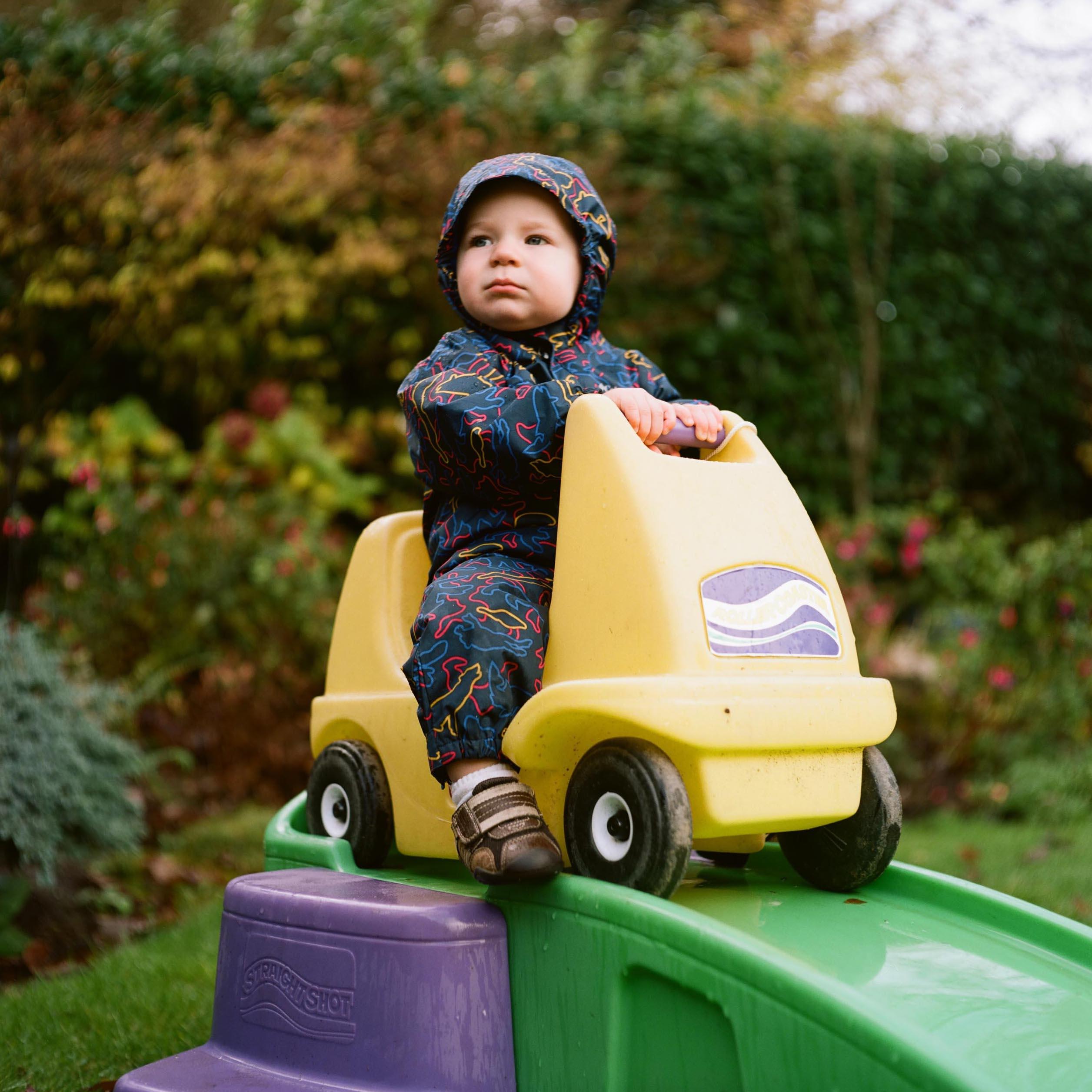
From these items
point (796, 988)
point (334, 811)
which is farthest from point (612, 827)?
point (334, 811)

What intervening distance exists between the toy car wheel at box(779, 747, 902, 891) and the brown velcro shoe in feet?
1.56

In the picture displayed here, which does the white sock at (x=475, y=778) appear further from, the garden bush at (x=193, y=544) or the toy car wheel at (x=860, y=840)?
the garden bush at (x=193, y=544)

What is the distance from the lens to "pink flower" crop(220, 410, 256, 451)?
17.4 feet

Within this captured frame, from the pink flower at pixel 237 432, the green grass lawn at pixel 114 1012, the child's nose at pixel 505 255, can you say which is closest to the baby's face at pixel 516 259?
the child's nose at pixel 505 255

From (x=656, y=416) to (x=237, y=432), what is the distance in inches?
148

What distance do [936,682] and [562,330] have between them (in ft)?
10.0

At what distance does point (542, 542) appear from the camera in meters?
2.05

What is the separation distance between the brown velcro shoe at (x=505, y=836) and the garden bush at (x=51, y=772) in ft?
5.07

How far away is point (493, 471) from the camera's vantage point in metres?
1.97

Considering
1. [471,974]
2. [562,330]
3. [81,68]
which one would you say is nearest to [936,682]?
[562,330]

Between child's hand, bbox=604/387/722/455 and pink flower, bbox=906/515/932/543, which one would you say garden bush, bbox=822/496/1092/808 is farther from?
child's hand, bbox=604/387/722/455

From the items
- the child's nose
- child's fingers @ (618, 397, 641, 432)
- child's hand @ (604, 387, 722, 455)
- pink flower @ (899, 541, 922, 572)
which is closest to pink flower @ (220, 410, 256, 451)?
pink flower @ (899, 541, 922, 572)

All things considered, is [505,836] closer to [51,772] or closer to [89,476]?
[51,772]

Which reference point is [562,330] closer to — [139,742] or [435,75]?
[139,742]
